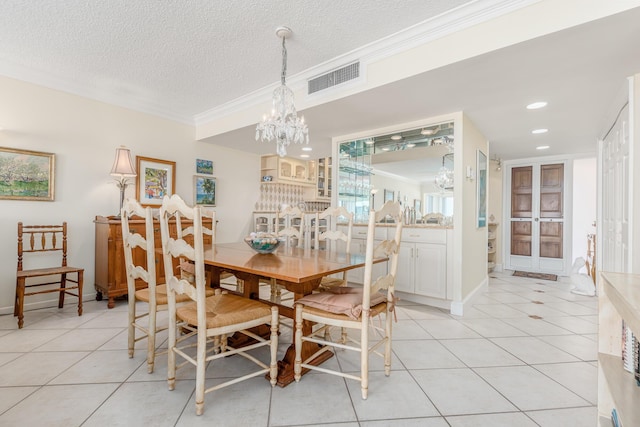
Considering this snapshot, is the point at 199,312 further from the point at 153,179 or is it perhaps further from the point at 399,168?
the point at 153,179

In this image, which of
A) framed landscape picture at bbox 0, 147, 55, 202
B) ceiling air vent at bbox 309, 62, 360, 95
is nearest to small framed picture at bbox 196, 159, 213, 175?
framed landscape picture at bbox 0, 147, 55, 202

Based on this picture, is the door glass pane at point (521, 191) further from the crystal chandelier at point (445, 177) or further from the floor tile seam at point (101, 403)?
the floor tile seam at point (101, 403)

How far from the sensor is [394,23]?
230cm

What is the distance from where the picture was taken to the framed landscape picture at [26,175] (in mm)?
3004

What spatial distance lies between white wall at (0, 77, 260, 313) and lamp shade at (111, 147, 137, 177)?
39 cm

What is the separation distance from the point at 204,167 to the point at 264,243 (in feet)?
9.75

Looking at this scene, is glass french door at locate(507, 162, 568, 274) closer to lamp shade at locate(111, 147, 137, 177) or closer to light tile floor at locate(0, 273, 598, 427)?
light tile floor at locate(0, 273, 598, 427)

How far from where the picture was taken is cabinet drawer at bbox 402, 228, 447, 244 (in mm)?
3381

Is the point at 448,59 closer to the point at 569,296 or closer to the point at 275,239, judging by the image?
the point at 275,239

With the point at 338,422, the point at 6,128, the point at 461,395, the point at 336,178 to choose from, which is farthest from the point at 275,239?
the point at 6,128

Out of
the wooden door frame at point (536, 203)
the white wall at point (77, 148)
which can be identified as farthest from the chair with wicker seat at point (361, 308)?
the wooden door frame at point (536, 203)

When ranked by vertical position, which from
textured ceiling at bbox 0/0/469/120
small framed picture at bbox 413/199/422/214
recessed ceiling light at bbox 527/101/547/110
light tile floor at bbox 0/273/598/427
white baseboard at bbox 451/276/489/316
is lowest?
light tile floor at bbox 0/273/598/427

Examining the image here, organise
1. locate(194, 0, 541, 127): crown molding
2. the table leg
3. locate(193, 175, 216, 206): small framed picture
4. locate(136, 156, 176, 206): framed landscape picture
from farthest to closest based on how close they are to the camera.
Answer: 1. locate(193, 175, 216, 206): small framed picture
2. locate(136, 156, 176, 206): framed landscape picture
3. locate(194, 0, 541, 127): crown molding
4. the table leg

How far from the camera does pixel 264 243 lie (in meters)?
2.29
